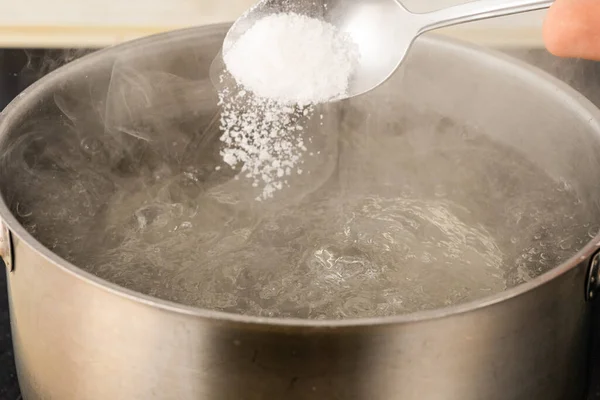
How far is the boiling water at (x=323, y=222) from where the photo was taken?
80cm

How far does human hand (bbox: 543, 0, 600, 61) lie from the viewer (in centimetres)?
67

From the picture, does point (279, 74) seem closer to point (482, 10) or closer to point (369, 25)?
point (369, 25)

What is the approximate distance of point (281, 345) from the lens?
0.49 metres

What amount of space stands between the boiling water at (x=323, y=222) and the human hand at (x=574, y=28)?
8.5 inches

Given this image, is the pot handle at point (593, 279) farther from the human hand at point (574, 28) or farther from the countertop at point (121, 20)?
the countertop at point (121, 20)

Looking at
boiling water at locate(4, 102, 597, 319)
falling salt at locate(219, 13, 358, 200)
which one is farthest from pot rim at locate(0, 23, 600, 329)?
falling salt at locate(219, 13, 358, 200)

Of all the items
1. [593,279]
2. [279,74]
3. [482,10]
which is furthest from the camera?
[279,74]

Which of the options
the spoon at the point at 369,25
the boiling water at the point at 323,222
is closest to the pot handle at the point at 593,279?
the boiling water at the point at 323,222

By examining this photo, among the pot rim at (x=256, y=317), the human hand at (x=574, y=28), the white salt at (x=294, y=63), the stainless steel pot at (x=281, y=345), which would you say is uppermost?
the human hand at (x=574, y=28)

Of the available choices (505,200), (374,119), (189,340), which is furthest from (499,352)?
(374,119)

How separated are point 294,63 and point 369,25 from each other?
0.10m

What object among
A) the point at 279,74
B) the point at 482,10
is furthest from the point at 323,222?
the point at 482,10

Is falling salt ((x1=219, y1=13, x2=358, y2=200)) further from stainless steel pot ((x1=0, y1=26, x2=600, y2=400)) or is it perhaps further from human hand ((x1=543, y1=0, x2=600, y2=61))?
stainless steel pot ((x1=0, y1=26, x2=600, y2=400))

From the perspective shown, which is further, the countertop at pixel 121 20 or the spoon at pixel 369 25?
the countertop at pixel 121 20
